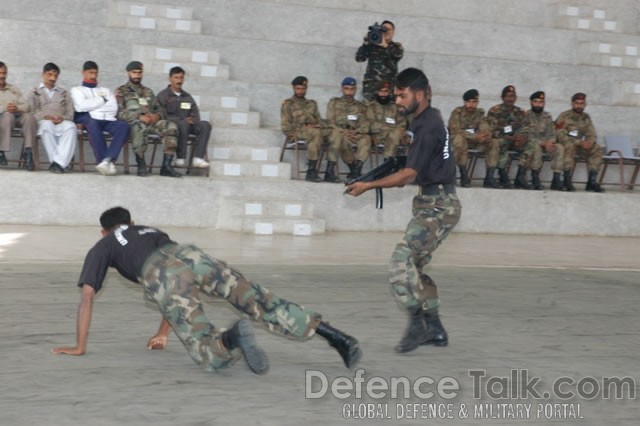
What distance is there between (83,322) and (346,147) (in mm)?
9112

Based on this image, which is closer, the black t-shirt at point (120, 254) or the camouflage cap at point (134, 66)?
the black t-shirt at point (120, 254)

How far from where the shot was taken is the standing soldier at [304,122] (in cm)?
1491

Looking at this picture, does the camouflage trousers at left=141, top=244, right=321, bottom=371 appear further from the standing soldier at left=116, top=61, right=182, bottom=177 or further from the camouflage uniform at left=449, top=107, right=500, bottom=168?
the camouflage uniform at left=449, top=107, right=500, bottom=168

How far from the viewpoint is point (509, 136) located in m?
16.1

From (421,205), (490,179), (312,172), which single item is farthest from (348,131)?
(421,205)

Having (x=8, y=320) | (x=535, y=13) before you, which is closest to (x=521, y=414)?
(x=8, y=320)

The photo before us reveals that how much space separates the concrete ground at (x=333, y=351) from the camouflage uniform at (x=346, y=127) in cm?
283

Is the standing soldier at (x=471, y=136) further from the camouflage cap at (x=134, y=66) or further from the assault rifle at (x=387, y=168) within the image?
the assault rifle at (x=387, y=168)

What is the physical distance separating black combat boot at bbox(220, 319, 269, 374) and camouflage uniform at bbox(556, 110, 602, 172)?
1135cm

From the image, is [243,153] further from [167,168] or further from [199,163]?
[167,168]

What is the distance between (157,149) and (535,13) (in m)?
9.46

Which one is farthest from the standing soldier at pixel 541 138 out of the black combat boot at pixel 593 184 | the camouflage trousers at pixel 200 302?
the camouflage trousers at pixel 200 302

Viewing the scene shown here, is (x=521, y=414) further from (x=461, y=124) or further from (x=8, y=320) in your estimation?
(x=461, y=124)

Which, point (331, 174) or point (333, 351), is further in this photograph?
point (331, 174)
